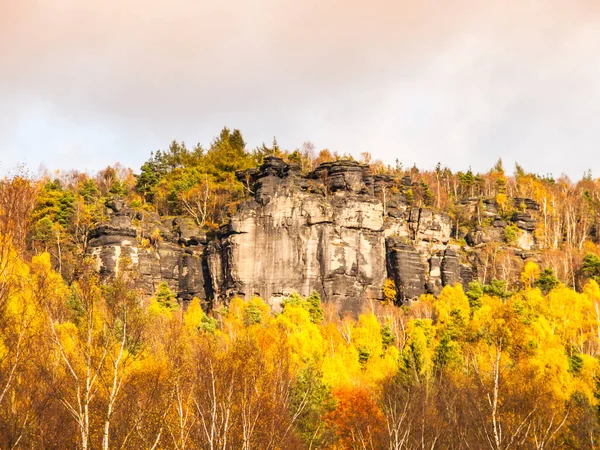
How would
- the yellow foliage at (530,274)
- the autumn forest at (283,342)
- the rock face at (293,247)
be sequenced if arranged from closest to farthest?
the autumn forest at (283,342) < the rock face at (293,247) < the yellow foliage at (530,274)

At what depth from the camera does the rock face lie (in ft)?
261

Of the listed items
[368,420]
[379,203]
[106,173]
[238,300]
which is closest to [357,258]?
[379,203]

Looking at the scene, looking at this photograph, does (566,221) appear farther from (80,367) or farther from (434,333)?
(80,367)

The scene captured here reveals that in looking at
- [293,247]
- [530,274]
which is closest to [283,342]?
[293,247]

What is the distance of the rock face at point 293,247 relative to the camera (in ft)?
261

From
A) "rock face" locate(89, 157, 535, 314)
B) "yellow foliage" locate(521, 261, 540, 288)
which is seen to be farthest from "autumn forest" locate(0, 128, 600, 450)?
"rock face" locate(89, 157, 535, 314)

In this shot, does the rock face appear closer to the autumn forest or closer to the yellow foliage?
the autumn forest

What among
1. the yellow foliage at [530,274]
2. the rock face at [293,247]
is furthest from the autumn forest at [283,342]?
the rock face at [293,247]

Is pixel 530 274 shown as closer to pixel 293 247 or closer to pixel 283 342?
pixel 293 247

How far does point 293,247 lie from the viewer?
80438 mm

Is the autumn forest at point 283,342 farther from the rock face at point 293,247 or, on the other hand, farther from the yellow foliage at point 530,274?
the rock face at point 293,247

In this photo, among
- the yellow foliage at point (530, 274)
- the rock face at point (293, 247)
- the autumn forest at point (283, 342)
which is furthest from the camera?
the yellow foliage at point (530, 274)

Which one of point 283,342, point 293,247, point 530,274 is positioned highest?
point 293,247

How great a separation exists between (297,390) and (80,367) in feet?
56.8
